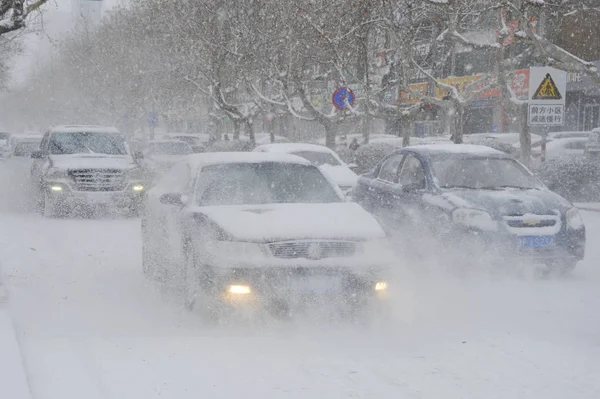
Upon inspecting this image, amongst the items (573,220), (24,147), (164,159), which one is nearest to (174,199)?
(573,220)

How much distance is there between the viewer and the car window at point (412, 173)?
11.1 metres

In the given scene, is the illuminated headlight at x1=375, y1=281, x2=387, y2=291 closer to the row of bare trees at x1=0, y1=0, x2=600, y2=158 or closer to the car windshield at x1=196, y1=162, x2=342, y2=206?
the car windshield at x1=196, y1=162, x2=342, y2=206

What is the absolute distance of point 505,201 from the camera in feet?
32.6

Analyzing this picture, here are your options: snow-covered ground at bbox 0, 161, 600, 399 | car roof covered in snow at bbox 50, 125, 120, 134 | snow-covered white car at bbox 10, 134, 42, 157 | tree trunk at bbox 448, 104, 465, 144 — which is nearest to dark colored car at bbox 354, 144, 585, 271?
snow-covered ground at bbox 0, 161, 600, 399

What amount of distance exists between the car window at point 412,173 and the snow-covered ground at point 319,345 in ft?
4.68

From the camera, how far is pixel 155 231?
30.5ft

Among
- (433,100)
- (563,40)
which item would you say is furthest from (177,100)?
(433,100)

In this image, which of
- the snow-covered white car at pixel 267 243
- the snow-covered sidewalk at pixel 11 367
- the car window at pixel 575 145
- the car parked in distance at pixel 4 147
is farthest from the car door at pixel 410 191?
the car parked in distance at pixel 4 147

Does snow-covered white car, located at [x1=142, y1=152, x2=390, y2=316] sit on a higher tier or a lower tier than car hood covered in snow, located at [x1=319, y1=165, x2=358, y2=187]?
higher

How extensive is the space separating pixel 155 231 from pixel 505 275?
380 cm

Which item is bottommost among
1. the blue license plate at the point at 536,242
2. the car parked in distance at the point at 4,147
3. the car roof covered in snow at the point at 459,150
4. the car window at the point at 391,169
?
the car parked in distance at the point at 4,147

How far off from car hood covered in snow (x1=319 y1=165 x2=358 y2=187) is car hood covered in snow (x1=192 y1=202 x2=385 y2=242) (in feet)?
27.0

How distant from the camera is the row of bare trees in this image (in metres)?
22.8

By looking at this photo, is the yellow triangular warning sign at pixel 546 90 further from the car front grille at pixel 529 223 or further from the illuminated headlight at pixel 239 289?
the illuminated headlight at pixel 239 289
